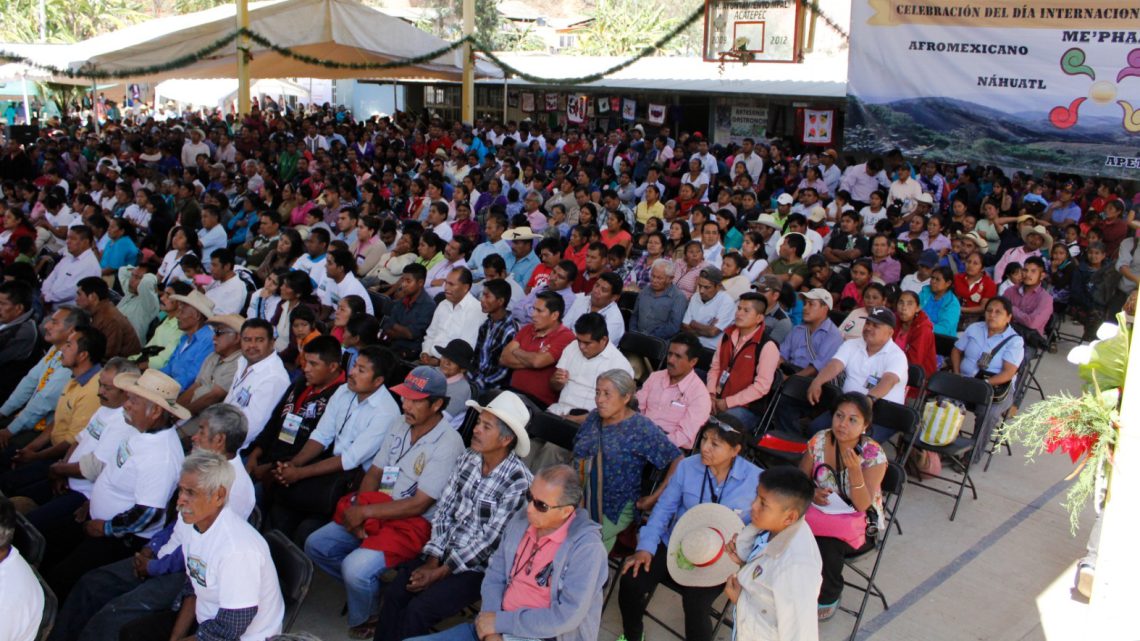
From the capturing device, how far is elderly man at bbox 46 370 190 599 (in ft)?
13.1

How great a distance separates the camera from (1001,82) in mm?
10727

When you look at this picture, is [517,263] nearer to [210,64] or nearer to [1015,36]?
[1015,36]

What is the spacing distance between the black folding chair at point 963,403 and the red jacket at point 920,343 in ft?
0.80

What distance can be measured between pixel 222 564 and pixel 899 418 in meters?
3.55

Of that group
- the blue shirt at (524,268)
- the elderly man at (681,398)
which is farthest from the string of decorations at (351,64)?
the elderly man at (681,398)

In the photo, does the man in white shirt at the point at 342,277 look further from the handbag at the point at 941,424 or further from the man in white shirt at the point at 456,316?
the handbag at the point at 941,424

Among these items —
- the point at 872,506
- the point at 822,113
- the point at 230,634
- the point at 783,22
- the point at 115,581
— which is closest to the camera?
the point at 230,634

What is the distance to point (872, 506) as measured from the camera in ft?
13.8

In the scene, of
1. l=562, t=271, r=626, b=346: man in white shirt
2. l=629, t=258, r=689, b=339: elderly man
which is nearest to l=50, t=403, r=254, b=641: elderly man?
l=562, t=271, r=626, b=346: man in white shirt

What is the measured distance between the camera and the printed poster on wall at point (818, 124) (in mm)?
15352

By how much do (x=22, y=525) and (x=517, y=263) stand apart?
483 cm

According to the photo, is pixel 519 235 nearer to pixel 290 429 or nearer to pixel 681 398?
pixel 681 398

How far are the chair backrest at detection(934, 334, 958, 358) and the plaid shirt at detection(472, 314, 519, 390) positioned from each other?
9.57 ft

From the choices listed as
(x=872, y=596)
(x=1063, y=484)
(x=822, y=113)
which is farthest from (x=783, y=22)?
(x=872, y=596)
